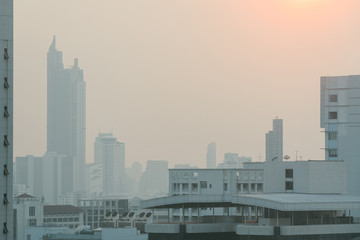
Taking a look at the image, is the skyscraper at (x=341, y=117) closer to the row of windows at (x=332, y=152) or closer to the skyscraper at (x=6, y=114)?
the row of windows at (x=332, y=152)

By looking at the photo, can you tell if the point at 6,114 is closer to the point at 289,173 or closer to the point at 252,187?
the point at 289,173

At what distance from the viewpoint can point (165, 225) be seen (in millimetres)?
103312

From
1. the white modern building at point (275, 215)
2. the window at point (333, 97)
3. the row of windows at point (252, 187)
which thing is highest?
the window at point (333, 97)

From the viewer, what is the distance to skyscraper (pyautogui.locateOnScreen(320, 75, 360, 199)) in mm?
168875

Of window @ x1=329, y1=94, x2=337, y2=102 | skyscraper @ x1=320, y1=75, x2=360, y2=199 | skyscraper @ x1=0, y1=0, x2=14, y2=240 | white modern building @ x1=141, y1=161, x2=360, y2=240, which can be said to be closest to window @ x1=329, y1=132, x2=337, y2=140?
skyscraper @ x1=320, y1=75, x2=360, y2=199

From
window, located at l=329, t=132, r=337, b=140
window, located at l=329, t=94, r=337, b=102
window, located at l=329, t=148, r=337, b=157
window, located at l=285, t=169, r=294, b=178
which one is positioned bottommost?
window, located at l=285, t=169, r=294, b=178

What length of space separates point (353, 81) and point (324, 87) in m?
5.49

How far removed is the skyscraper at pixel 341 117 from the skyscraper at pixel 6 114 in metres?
100

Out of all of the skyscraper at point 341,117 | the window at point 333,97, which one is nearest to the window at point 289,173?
the skyscraper at point 341,117

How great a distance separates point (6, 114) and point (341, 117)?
353 feet

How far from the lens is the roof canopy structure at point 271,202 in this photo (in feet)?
304

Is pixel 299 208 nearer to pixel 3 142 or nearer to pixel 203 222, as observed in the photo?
pixel 203 222

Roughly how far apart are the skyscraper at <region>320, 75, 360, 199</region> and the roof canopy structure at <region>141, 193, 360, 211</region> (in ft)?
221

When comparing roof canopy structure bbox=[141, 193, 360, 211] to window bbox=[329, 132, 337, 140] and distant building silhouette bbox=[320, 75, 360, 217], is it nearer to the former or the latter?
distant building silhouette bbox=[320, 75, 360, 217]
